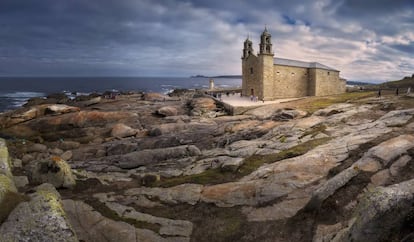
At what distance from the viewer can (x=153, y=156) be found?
91.8 ft

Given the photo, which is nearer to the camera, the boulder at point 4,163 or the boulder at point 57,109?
the boulder at point 4,163

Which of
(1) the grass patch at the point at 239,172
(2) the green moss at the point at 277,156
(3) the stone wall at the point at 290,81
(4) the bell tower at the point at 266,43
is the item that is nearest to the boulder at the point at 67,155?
(1) the grass patch at the point at 239,172

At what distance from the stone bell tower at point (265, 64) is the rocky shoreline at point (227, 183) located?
17.9 metres

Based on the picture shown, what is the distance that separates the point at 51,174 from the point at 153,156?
A: 35.2 ft

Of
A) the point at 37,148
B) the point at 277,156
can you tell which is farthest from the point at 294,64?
the point at 37,148

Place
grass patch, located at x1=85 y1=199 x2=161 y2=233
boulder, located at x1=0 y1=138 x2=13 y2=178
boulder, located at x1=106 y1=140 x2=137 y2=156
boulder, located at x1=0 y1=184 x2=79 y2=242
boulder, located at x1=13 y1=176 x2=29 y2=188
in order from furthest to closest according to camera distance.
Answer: boulder, located at x1=106 y1=140 x2=137 y2=156 → boulder, located at x1=13 y1=176 x2=29 y2=188 → grass patch, located at x1=85 y1=199 x2=161 y2=233 → boulder, located at x1=0 y1=138 x2=13 y2=178 → boulder, located at x1=0 y1=184 x2=79 y2=242

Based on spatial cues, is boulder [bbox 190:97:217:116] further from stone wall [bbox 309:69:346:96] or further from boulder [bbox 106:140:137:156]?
stone wall [bbox 309:69:346:96]

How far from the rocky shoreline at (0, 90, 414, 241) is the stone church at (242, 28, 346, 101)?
19.0 meters

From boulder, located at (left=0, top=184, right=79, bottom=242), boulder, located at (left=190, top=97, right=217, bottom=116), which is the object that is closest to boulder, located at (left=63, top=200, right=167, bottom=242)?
boulder, located at (left=0, top=184, right=79, bottom=242)

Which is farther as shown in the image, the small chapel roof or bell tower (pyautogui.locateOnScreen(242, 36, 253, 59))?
bell tower (pyautogui.locateOnScreen(242, 36, 253, 59))

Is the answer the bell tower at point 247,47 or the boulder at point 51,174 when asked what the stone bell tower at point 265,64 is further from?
the boulder at point 51,174

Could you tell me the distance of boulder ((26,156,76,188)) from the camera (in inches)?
720

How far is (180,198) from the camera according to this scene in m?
17.2

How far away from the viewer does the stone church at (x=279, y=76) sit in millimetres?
53875
